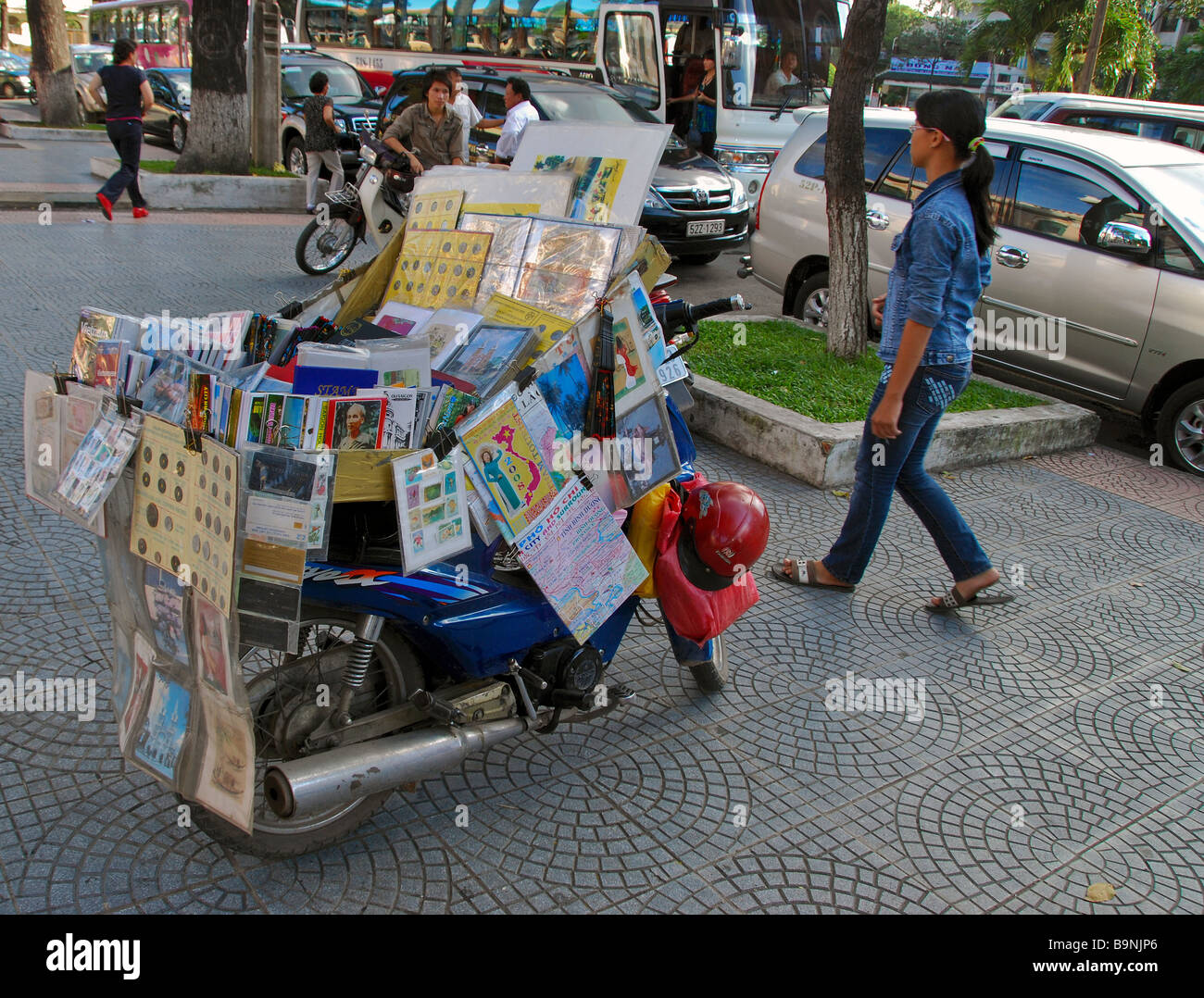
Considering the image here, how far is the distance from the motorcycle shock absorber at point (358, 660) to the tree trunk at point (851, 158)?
491 centimetres

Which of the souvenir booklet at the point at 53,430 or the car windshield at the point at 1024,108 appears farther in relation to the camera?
the car windshield at the point at 1024,108

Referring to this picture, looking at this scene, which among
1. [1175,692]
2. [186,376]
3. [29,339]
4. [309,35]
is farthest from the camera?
[309,35]

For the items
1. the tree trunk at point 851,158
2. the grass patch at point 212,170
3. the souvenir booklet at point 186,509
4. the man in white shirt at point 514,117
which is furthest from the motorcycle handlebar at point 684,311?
the grass patch at point 212,170

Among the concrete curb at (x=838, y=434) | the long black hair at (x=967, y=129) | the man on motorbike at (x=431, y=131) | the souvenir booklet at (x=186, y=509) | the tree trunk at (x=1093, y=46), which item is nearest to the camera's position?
the souvenir booklet at (x=186, y=509)

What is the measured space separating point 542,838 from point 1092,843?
1590mm

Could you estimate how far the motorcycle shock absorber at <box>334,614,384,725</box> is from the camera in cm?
253

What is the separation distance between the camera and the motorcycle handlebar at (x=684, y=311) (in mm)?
3154

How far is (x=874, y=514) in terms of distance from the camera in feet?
13.9

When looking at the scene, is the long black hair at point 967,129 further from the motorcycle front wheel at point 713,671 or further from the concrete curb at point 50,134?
the concrete curb at point 50,134

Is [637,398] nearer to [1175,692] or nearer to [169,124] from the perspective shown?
[1175,692]

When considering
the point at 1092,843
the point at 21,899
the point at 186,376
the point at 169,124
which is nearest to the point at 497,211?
the point at 186,376

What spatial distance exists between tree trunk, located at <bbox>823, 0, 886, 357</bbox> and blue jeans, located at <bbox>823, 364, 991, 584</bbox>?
105 inches

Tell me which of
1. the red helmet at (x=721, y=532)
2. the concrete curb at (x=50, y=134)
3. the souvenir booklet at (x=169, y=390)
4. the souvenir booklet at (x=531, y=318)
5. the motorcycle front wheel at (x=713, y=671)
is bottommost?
the motorcycle front wheel at (x=713, y=671)

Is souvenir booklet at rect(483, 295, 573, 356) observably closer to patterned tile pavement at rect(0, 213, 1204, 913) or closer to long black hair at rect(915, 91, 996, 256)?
patterned tile pavement at rect(0, 213, 1204, 913)
